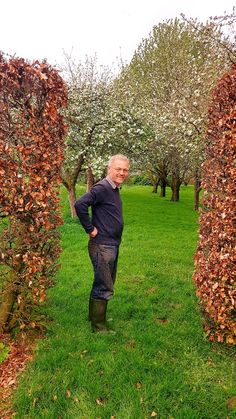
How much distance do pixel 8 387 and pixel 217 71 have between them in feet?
43.1

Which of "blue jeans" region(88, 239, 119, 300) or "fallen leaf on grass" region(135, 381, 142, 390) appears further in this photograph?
"blue jeans" region(88, 239, 119, 300)

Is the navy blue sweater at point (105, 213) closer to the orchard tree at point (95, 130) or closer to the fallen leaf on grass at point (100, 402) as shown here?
the fallen leaf on grass at point (100, 402)

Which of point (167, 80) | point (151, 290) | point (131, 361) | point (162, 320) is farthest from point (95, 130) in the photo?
point (167, 80)

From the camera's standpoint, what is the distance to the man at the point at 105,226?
5.30 m

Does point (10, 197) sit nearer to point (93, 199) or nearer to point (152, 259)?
point (93, 199)

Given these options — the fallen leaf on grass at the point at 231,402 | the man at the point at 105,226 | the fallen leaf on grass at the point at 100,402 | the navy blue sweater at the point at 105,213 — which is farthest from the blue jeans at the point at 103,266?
the fallen leaf on grass at the point at 231,402

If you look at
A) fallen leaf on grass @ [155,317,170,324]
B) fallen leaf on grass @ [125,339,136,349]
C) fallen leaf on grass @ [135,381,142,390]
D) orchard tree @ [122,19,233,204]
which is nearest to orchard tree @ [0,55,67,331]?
fallen leaf on grass @ [125,339,136,349]

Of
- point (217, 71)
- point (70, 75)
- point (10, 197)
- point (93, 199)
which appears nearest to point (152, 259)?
point (93, 199)

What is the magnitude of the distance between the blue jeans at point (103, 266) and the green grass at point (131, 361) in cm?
69

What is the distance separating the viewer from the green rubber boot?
218 inches

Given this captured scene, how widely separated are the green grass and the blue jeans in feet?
2.27

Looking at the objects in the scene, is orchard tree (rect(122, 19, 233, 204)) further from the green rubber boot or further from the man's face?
the green rubber boot

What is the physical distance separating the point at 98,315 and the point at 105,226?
5.12ft

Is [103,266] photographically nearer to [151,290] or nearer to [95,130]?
[151,290]
